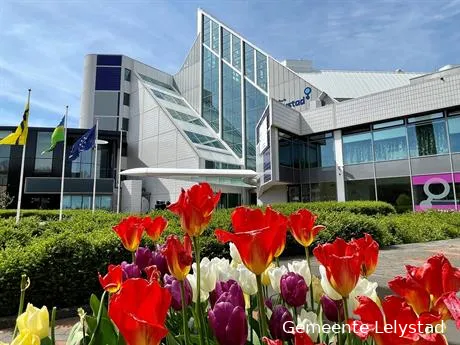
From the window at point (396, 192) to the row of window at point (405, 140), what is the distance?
4.75ft

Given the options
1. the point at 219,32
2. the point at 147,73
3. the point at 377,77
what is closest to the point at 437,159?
the point at 377,77

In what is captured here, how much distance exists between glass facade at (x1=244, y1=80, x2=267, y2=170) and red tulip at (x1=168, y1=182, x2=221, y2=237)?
3300cm

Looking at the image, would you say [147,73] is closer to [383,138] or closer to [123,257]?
[383,138]

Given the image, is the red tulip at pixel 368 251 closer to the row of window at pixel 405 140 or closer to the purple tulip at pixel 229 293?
the purple tulip at pixel 229 293

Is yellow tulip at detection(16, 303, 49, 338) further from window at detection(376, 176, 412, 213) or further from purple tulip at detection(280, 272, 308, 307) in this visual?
window at detection(376, 176, 412, 213)

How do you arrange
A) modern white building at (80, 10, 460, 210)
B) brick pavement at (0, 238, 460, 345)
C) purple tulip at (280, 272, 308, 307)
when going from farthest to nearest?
modern white building at (80, 10, 460, 210), brick pavement at (0, 238, 460, 345), purple tulip at (280, 272, 308, 307)

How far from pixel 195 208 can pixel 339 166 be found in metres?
24.4

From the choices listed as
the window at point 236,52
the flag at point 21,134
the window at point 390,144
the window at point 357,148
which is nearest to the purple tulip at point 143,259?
the flag at point 21,134

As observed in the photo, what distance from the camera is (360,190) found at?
23.4m

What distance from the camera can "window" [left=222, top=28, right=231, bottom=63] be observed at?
126 ft

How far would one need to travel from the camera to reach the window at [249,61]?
35.0m

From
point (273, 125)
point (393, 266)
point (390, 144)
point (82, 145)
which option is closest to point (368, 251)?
point (393, 266)

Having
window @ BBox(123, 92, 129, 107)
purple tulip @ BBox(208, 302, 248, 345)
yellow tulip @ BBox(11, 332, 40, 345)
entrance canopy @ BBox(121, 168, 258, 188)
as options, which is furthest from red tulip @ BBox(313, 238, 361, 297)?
window @ BBox(123, 92, 129, 107)

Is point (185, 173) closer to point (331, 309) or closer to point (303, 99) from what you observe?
point (303, 99)
